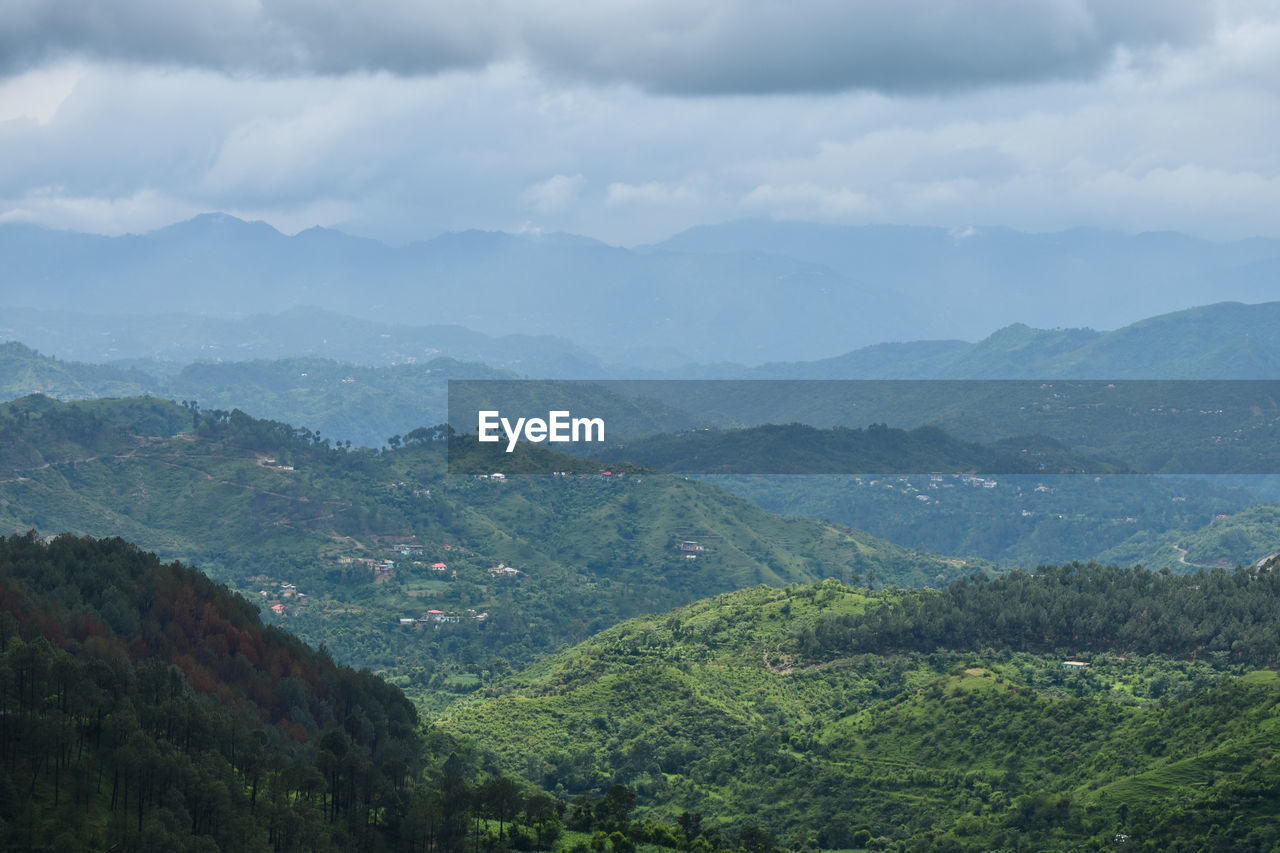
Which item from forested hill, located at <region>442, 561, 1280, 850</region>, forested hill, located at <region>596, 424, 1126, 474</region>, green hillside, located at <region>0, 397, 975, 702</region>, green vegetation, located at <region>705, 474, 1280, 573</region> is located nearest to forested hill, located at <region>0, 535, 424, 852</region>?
forested hill, located at <region>442, 561, 1280, 850</region>

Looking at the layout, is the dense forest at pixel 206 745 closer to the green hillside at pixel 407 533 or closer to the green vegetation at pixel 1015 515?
the green hillside at pixel 407 533

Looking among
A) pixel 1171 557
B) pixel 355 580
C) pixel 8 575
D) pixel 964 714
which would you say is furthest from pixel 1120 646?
pixel 1171 557

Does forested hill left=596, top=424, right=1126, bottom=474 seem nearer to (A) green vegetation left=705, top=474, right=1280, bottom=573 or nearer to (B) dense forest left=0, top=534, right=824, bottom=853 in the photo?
(A) green vegetation left=705, top=474, right=1280, bottom=573

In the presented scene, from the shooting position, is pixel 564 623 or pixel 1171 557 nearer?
pixel 564 623

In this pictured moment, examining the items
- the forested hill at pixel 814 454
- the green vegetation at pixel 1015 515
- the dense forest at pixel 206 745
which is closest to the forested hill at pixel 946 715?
the dense forest at pixel 206 745

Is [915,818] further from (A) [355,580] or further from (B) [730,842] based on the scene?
(A) [355,580]

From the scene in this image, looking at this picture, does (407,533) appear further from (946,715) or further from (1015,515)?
(1015,515)

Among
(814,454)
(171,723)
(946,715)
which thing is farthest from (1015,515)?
(171,723)

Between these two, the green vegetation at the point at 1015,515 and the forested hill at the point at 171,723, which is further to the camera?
the green vegetation at the point at 1015,515
